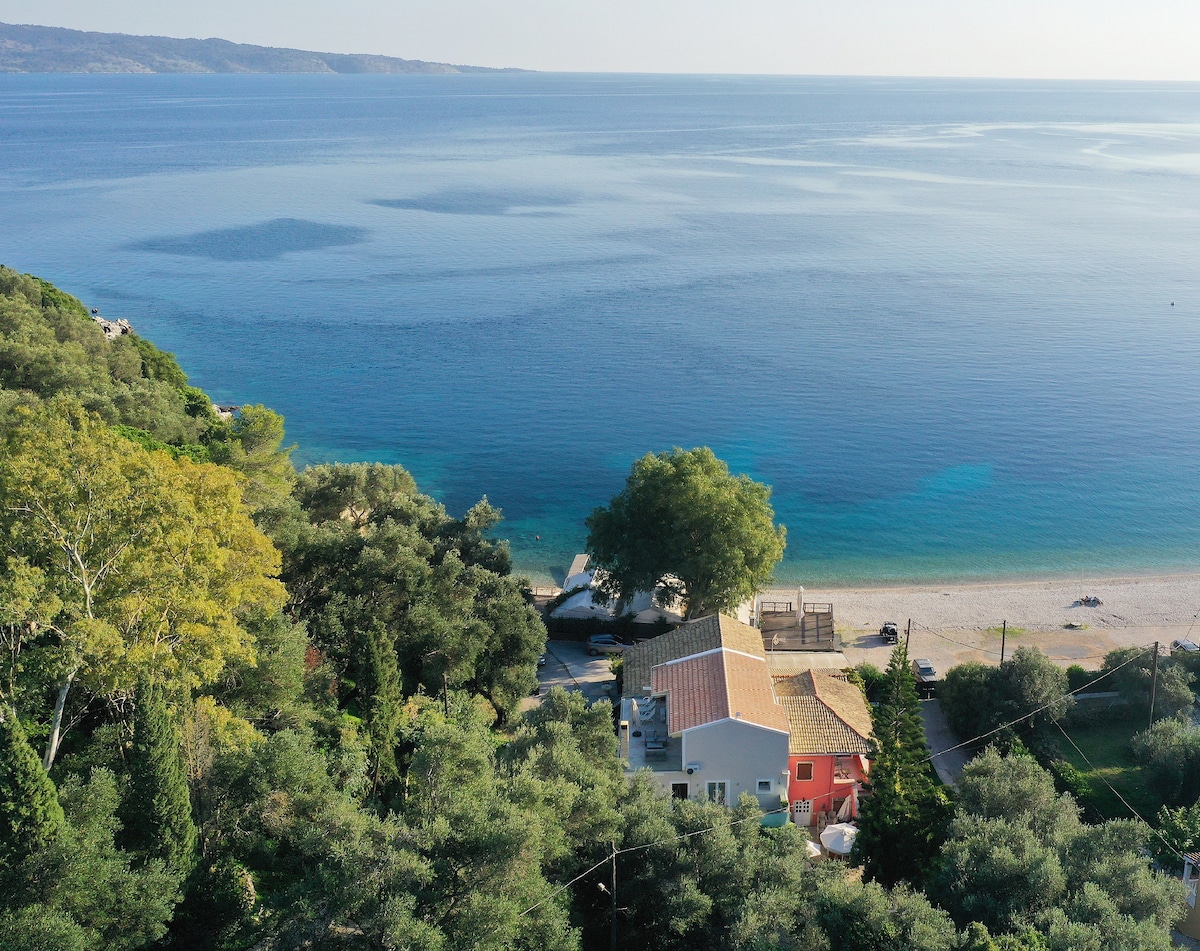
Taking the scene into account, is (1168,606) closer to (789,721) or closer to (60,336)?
(789,721)

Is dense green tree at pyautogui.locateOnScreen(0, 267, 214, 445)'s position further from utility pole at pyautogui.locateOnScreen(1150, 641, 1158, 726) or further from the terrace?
utility pole at pyautogui.locateOnScreen(1150, 641, 1158, 726)

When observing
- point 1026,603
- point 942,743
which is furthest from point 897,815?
point 1026,603

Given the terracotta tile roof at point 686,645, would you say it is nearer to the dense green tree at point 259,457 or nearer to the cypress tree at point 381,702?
the cypress tree at point 381,702

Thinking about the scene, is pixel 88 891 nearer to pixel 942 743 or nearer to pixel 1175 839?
pixel 1175 839

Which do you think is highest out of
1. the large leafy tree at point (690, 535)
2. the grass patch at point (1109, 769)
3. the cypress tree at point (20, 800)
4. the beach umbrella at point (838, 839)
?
the cypress tree at point (20, 800)

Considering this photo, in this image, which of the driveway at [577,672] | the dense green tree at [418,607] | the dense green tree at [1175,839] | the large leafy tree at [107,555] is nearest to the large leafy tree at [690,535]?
the driveway at [577,672]

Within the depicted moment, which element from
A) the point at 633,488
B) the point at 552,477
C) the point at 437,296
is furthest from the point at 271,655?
the point at 437,296
